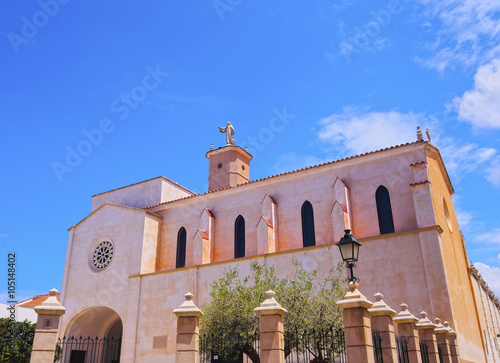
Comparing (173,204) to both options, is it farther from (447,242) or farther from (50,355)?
(50,355)

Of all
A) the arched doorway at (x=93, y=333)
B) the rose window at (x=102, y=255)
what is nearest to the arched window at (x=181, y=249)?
the rose window at (x=102, y=255)

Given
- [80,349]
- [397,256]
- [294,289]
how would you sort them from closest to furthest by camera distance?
[294,289] → [397,256] → [80,349]

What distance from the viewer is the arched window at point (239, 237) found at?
2366cm

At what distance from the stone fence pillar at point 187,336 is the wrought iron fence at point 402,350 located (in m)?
5.36

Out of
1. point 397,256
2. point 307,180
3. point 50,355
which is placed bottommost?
point 50,355

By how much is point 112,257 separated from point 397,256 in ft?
52.4

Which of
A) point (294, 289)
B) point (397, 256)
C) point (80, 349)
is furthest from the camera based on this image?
point (80, 349)

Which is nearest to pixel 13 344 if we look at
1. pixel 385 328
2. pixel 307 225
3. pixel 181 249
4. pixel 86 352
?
pixel 86 352

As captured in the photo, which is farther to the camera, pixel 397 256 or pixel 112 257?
pixel 112 257

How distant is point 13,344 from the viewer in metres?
19.3

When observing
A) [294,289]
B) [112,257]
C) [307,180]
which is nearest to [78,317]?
[112,257]

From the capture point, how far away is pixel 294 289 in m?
13.9

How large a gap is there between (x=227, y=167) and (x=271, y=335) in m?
21.8

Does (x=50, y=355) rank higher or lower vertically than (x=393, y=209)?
lower
